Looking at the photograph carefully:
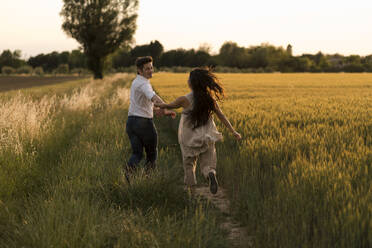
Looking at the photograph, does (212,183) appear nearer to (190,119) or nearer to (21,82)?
(190,119)

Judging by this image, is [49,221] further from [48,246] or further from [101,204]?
[101,204]

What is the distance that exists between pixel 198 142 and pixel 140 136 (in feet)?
2.94

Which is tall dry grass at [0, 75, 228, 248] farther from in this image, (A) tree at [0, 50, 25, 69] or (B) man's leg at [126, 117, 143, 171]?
(A) tree at [0, 50, 25, 69]

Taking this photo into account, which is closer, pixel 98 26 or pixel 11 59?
pixel 98 26

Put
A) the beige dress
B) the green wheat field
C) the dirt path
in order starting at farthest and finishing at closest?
the beige dress, the dirt path, the green wheat field

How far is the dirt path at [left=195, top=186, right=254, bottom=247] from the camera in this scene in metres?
3.52

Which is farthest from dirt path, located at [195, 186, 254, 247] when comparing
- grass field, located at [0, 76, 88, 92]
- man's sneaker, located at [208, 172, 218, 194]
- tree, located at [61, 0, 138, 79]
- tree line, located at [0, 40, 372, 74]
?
tree line, located at [0, 40, 372, 74]

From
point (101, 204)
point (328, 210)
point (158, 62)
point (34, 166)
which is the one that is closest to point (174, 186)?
point (101, 204)

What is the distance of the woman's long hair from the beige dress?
12 centimetres

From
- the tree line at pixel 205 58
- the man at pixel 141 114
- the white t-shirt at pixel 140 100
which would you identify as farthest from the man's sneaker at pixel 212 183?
the tree line at pixel 205 58

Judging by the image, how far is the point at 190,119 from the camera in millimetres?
4777

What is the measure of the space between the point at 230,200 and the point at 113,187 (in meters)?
1.66

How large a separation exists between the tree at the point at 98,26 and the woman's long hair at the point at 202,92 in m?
48.0

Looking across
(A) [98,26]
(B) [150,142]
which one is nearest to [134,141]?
(B) [150,142]
